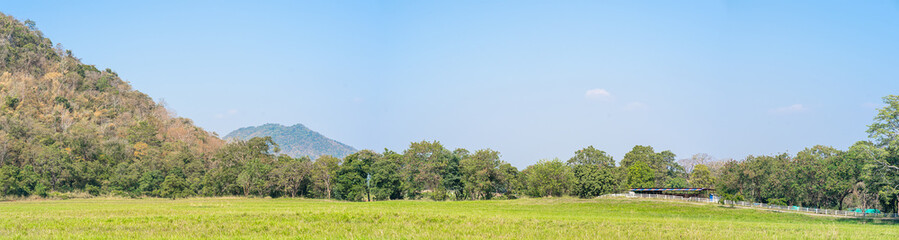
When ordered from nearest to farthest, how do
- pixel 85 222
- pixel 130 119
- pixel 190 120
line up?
pixel 85 222, pixel 130 119, pixel 190 120

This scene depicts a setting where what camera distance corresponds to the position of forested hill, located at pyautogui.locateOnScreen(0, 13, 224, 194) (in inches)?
3196

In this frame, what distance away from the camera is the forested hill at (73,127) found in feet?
266

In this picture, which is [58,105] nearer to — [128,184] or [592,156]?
[128,184]

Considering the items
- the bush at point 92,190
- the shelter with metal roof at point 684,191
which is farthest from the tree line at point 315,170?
the shelter with metal roof at point 684,191

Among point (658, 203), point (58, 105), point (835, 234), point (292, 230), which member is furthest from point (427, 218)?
point (58, 105)

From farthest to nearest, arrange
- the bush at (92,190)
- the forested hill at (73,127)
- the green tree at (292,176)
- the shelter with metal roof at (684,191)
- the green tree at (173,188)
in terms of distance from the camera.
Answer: the green tree at (292,176)
the shelter with metal roof at (684,191)
the forested hill at (73,127)
the bush at (92,190)
the green tree at (173,188)

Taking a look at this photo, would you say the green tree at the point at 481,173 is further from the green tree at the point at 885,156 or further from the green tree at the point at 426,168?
the green tree at the point at 885,156

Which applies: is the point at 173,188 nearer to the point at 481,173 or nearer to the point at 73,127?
the point at 73,127

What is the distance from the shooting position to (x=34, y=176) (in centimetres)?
7344

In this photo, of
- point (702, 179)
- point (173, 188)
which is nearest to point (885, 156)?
point (702, 179)

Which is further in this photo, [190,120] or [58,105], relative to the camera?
[190,120]

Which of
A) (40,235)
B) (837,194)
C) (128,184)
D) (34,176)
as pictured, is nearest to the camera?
(40,235)

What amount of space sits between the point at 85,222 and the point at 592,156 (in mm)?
85864

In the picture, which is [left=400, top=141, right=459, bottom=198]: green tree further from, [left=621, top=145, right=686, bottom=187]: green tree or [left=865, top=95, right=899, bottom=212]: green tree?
[left=865, top=95, right=899, bottom=212]: green tree
